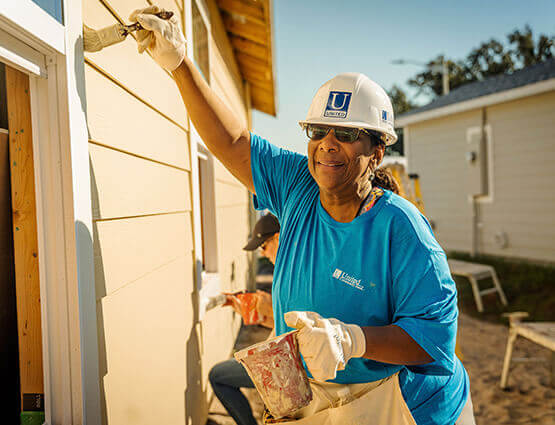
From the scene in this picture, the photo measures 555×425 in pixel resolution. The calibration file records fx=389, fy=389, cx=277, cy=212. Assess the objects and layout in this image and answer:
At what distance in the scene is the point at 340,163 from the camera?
1.62 metres

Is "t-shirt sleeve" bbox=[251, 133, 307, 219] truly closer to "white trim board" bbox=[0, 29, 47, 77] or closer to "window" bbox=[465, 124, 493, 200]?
"white trim board" bbox=[0, 29, 47, 77]

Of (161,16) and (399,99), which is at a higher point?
(399,99)

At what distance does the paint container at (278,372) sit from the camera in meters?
1.35

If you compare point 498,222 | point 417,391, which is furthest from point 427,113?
point 417,391

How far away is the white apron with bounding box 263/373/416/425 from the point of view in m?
1.55

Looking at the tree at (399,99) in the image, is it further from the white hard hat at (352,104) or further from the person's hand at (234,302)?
the white hard hat at (352,104)

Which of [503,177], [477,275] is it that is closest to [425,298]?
[477,275]

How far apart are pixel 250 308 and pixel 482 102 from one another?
9.13m

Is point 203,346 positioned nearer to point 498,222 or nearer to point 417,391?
point 417,391

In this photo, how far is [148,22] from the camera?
145cm

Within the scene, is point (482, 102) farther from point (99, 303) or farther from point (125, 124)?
point (99, 303)

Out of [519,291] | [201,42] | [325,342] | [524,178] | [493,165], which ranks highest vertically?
[201,42]

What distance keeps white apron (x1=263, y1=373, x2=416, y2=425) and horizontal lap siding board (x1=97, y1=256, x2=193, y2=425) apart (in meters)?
0.62

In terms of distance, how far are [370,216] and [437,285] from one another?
36 centimetres
